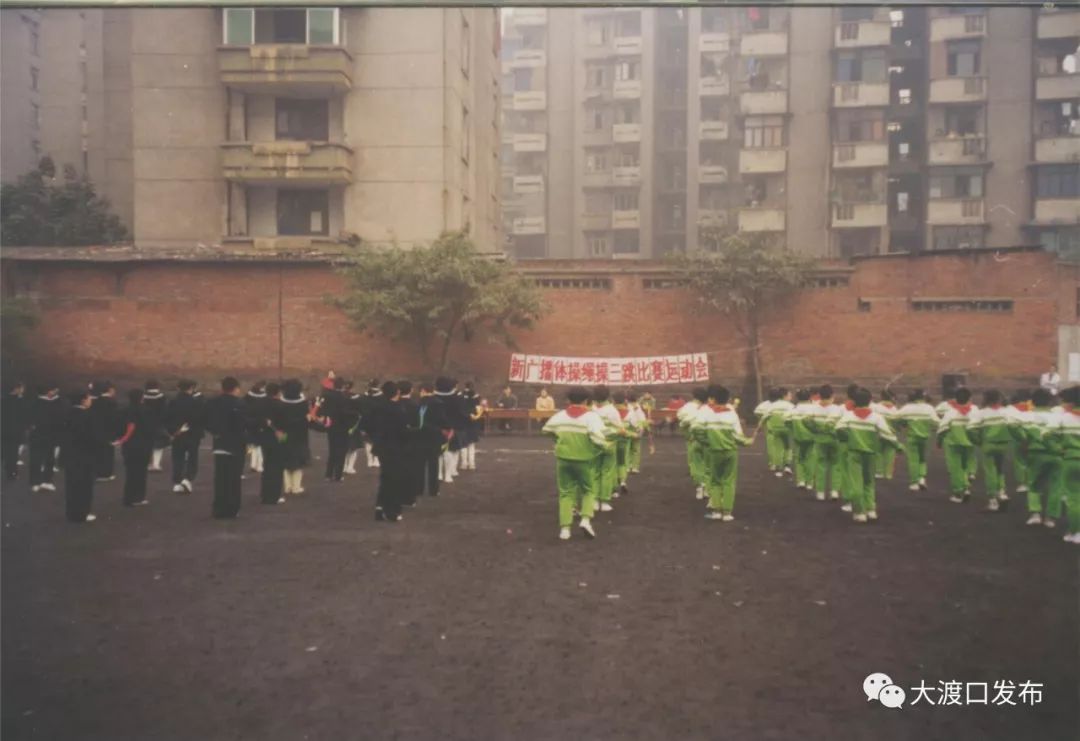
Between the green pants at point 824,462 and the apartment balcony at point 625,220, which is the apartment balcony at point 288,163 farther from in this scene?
the apartment balcony at point 625,220

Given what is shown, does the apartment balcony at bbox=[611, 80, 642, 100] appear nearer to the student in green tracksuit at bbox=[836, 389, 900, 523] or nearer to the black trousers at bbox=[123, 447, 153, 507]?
the student in green tracksuit at bbox=[836, 389, 900, 523]

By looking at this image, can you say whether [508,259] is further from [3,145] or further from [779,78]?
[3,145]

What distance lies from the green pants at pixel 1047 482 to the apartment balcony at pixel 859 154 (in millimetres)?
8874

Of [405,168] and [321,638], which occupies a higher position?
[405,168]

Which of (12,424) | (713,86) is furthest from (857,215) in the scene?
(12,424)

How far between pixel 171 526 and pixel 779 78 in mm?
14455

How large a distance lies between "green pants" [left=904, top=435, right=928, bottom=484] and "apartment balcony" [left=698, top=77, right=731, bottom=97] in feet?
37.5

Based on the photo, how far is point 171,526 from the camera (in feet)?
35.2

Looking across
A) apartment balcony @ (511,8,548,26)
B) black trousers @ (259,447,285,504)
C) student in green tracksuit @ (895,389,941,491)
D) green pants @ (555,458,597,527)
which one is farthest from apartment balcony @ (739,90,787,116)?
black trousers @ (259,447,285,504)

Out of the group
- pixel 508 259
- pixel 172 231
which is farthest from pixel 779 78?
pixel 172 231

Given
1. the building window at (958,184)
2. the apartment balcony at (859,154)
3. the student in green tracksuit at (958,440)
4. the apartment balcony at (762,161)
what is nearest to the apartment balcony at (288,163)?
the apartment balcony at (762,161)

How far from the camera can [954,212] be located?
2734 cm

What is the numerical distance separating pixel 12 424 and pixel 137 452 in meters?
1.57

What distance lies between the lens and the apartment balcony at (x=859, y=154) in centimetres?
1839
